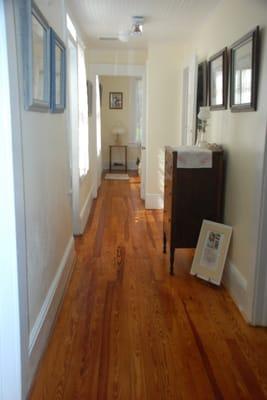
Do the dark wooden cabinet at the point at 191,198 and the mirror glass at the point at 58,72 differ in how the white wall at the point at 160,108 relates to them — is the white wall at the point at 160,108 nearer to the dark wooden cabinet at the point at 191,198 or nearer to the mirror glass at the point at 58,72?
the dark wooden cabinet at the point at 191,198

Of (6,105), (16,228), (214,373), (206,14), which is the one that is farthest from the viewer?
(206,14)

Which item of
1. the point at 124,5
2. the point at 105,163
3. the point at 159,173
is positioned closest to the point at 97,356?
the point at 124,5

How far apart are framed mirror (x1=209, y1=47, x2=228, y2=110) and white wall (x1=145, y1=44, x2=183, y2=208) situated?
1.83 metres

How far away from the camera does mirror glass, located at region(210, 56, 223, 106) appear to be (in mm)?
3096

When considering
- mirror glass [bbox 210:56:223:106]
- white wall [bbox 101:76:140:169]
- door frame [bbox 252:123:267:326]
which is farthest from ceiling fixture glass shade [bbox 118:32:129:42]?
white wall [bbox 101:76:140:169]

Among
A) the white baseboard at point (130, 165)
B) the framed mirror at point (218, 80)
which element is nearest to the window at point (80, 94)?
the framed mirror at point (218, 80)

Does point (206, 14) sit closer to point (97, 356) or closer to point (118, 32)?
point (118, 32)

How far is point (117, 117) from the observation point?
9.38m

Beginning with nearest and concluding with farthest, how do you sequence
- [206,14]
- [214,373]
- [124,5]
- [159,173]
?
[214,373] → [124,5] → [206,14] → [159,173]

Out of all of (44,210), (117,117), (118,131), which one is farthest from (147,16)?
(117,117)

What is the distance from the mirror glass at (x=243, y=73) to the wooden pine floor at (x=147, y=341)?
1480mm

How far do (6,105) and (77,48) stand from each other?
292cm

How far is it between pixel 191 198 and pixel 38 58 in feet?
5.61

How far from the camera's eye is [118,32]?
14.5ft
